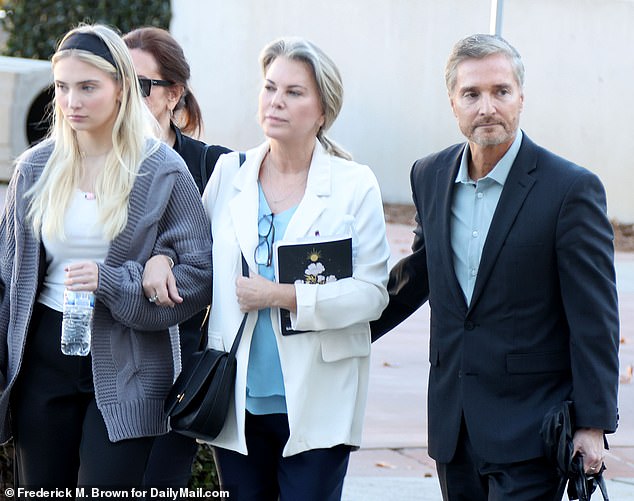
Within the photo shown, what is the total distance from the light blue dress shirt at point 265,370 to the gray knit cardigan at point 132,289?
203 millimetres

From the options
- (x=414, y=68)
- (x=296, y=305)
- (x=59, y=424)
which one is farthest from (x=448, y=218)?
(x=414, y=68)

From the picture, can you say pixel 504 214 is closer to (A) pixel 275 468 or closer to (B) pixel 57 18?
(A) pixel 275 468

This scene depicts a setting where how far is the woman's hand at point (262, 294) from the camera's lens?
358cm

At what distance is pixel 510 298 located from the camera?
3.48 meters

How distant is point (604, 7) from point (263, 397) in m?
14.4

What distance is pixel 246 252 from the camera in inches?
145

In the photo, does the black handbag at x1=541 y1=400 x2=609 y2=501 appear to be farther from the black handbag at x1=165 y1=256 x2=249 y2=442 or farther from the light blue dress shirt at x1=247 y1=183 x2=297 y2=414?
the black handbag at x1=165 y1=256 x2=249 y2=442

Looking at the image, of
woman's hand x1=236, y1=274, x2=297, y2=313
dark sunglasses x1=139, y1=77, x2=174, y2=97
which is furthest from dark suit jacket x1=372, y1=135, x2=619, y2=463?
dark sunglasses x1=139, y1=77, x2=174, y2=97

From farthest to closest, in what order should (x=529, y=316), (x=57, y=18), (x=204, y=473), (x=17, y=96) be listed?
(x=57, y=18) < (x=17, y=96) < (x=204, y=473) < (x=529, y=316)

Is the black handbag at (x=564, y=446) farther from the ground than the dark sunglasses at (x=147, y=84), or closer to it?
closer to it

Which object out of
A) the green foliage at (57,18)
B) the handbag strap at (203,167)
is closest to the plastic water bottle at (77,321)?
the handbag strap at (203,167)

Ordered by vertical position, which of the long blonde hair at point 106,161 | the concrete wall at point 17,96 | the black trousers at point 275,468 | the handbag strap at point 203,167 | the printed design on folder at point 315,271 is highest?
the long blonde hair at point 106,161

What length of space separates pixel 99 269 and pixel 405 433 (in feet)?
12.3

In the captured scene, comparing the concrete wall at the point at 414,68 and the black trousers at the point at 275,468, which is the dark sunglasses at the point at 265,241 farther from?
the concrete wall at the point at 414,68
